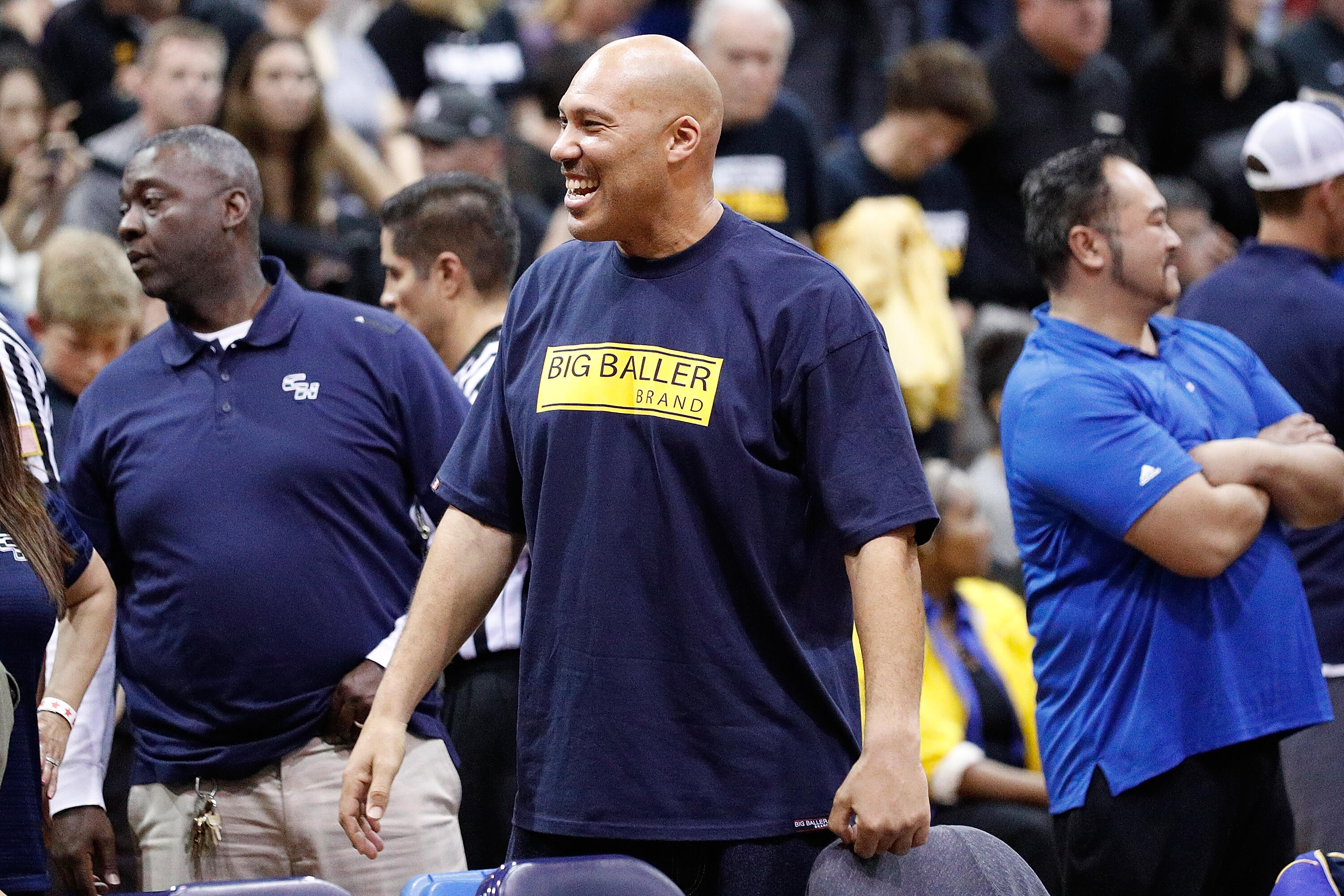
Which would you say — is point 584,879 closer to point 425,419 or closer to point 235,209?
point 425,419

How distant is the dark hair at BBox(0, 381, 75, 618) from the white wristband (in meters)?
0.32

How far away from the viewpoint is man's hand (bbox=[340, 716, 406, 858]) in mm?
3064

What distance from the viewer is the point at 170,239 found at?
3.99 m

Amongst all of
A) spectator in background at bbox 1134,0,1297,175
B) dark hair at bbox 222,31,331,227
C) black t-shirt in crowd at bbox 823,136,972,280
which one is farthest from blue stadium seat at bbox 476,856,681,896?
spectator in background at bbox 1134,0,1297,175

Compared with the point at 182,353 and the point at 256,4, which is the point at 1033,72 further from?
the point at 182,353

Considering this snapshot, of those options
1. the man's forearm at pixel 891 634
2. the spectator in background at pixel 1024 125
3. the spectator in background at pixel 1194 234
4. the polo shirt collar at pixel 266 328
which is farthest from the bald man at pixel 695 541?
the spectator in background at pixel 1024 125

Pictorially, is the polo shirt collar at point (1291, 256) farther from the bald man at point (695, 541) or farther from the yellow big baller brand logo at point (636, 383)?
the yellow big baller brand logo at point (636, 383)

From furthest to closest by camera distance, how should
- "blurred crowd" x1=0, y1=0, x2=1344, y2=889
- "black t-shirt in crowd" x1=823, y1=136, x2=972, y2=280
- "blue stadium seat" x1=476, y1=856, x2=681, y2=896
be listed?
1. "black t-shirt in crowd" x1=823, y1=136, x2=972, y2=280
2. "blurred crowd" x1=0, y1=0, x2=1344, y2=889
3. "blue stadium seat" x1=476, y1=856, x2=681, y2=896

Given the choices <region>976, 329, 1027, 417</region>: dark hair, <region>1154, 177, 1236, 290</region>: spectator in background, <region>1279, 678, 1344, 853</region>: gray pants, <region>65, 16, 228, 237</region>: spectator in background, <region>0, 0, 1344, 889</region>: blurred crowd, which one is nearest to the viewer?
<region>1279, 678, 1344, 853</region>: gray pants

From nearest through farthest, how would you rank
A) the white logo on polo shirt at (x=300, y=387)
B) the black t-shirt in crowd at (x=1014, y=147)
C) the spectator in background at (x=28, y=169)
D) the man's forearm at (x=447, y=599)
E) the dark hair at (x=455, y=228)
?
1. the man's forearm at (x=447, y=599)
2. the white logo on polo shirt at (x=300, y=387)
3. the dark hair at (x=455, y=228)
4. the spectator in background at (x=28, y=169)
5. the black t-shirt in crowd at (x=1014, y=147)

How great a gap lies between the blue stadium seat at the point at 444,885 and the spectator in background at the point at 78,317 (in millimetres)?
2580

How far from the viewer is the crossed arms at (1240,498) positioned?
3.82 metres

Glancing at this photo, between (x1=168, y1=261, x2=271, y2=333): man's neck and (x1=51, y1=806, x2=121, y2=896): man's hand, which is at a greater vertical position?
(x1=168, y1=261, x2=271, y2=333): man's neck

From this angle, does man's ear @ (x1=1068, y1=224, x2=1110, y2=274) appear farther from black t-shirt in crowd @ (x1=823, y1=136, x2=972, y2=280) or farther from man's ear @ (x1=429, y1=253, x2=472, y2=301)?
black t-shirt in crowd @ (x1=823, y1=136, x2=972, y2=280)
